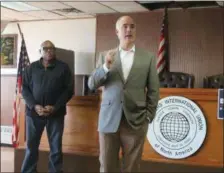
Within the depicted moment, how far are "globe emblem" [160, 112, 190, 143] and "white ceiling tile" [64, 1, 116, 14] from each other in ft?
6.40

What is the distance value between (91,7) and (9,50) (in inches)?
86.3

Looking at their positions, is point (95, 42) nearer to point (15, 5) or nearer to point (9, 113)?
point (15, 5)

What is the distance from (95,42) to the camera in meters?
6.06

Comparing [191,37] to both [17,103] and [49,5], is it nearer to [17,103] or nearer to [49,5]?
[49,5]

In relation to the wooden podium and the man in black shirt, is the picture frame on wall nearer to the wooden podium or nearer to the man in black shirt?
the wooden podium

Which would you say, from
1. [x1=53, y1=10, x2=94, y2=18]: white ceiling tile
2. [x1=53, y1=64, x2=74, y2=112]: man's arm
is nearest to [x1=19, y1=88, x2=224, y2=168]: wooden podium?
[x1=53, y1=64, x2=74, y2=112]: man's arm

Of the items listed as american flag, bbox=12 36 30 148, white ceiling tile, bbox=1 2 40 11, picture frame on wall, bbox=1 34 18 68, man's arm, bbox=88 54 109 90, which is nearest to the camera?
man's arm, bbox=88 54 109 90

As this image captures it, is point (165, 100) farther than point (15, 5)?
No

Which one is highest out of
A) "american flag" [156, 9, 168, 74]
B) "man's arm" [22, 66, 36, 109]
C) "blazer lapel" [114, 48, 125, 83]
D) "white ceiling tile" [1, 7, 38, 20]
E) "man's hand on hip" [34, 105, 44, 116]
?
"white ceiling tile" [1, 7, 38, 20]

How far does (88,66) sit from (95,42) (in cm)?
41

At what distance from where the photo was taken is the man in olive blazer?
255cm

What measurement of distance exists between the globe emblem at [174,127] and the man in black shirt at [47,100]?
104 cm

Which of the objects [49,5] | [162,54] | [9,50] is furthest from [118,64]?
[9,50]

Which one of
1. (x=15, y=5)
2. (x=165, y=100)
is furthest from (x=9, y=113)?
(x=165, y=100)
